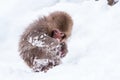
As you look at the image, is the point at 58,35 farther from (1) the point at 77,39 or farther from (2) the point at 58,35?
(1) the point at 77,39

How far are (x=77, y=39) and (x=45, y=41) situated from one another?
0.98ft

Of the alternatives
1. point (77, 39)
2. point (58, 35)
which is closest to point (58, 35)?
point (58, 35)

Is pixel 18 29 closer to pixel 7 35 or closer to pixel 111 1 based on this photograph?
pixel 7 35

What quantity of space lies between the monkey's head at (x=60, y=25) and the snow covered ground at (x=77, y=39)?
0.36ft

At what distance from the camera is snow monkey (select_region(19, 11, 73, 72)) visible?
75.1 inches

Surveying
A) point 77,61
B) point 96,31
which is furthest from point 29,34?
point 96,31

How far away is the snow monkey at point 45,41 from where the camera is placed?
6.26ft

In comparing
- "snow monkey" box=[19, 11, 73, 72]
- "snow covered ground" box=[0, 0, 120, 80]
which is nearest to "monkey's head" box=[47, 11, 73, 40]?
"snow monkey" box=[19, 11, 73, 72]

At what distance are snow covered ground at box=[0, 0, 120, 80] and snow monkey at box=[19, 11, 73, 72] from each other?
43 millimetres

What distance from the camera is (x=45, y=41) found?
191cm

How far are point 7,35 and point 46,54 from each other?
381 millimetres

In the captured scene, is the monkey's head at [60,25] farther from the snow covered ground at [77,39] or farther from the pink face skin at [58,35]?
the snow covered ground at [77,39]

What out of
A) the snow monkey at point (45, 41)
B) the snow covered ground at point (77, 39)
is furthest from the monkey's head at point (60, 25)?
the snow covered ground at point (77, 39)

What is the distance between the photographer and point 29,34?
6.36ft
